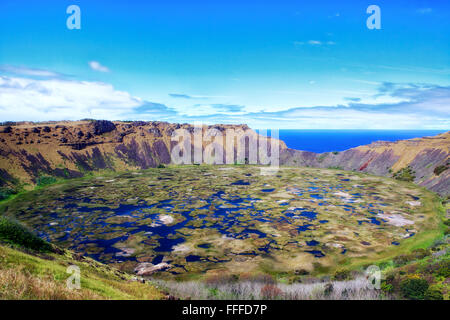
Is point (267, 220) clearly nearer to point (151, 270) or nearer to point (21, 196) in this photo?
point (151, 270)

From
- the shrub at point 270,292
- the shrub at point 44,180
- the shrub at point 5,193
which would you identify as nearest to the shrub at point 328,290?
the shrub at point 270,292

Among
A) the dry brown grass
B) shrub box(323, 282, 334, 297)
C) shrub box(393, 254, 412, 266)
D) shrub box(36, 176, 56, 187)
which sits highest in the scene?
the dry brown grass

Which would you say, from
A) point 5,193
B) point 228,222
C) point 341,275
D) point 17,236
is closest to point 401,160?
point 228,222

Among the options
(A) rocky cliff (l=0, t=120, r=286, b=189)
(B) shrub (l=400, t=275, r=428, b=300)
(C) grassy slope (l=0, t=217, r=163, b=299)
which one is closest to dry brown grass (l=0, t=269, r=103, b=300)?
(C) grassy slope (l=0, t=217, r=163, b=299)

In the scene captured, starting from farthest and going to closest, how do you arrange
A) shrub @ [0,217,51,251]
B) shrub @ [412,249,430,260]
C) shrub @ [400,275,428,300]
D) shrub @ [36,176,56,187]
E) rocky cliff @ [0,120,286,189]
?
rocky cliff @ [0,120,286,189]
shrub @ [36,176,56,187]
shrub @ [412,249,430,260]
shrub @ [0,217,51,251]
shrub @ [400,275,428,300]

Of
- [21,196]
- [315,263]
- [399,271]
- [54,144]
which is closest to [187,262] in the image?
[315,263]

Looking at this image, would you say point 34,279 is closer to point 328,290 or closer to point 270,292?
point 270,292

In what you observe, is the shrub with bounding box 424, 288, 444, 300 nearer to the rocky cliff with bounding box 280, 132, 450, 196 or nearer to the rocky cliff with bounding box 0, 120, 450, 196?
the rocky cliff with bounding box 280, 132, 450, 196
